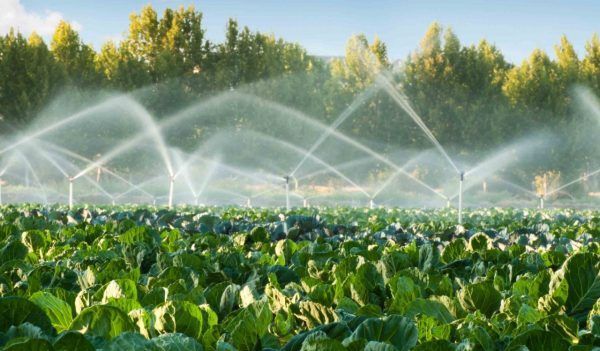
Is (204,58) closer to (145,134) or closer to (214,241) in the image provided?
(145,134)

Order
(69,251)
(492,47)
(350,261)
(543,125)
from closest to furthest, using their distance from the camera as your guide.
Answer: (350,261), (69,251), (543,125), (492,47)

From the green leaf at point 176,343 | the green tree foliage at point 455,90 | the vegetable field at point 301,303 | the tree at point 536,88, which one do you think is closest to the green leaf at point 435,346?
the vegetable field at point 301,303

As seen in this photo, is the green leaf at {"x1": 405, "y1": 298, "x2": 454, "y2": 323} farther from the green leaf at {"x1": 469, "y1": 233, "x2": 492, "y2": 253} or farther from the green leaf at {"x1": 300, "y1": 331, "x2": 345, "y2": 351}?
the green leaf at {"x1": 469, "y1": 233, "x2": 492, "y2": 253}

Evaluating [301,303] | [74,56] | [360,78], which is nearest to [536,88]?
[360,78]

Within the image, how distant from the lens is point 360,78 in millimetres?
38500

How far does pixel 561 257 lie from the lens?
3.09 metres

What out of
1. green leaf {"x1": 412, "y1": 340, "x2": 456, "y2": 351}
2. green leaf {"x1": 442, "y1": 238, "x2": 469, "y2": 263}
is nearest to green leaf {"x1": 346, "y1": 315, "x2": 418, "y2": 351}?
green leaf {"x1": 412, "y1": 340, "x2": 456, "y2": 351}

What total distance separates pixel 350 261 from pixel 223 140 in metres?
34.3

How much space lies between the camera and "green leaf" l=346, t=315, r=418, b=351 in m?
1.39

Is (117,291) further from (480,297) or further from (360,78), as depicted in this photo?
(360,78)

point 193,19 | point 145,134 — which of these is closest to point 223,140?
point 145,134

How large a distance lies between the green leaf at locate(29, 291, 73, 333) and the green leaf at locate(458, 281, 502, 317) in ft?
3.32

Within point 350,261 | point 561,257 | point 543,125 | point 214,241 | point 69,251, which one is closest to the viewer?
point 350,261

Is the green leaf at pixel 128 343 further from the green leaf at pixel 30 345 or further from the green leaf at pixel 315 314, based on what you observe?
the green leaf at pixel 315 314
